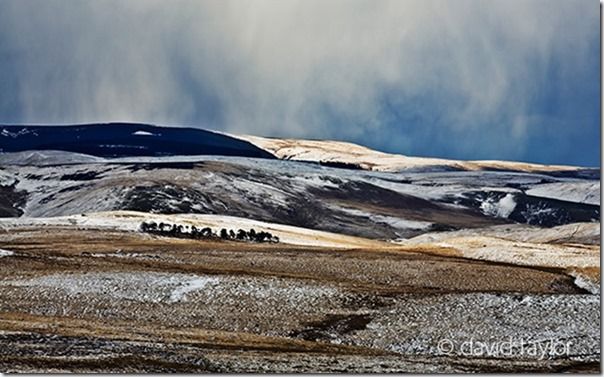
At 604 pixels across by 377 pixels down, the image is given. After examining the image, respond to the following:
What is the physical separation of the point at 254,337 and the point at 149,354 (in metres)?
10.4

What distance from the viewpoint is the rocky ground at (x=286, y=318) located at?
42.7 m

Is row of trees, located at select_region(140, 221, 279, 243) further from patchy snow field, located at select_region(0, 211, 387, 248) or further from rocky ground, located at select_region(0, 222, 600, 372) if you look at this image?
rocky ground, located at select_region(0, 222, 600, 372)

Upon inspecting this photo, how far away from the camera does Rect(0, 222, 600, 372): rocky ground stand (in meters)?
42.7

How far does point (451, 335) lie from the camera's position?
53.2m

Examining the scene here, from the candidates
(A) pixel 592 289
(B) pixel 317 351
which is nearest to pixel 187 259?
(A) pixel 592 289

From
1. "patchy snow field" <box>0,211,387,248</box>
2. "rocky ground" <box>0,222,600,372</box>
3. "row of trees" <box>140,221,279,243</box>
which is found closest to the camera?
"rocky ground" <box>0,222,600,372</box>

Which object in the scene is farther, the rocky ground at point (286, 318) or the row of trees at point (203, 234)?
the row of trees at point (203, 234)

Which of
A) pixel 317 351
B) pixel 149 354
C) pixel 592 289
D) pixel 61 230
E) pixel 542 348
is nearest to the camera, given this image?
pixel 149 354

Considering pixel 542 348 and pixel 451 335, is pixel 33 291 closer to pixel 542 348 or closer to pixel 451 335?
pixel 451 335

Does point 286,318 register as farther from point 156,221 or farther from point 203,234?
point 156,221

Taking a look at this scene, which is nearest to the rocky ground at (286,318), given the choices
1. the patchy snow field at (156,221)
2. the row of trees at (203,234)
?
the row of trees at (203,234)

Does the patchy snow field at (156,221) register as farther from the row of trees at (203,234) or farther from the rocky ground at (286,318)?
the rocky ground at (286,318)

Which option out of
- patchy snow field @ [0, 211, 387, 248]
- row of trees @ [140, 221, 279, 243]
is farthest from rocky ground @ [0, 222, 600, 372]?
patchy snow field @ [0, 211, 387, 248]

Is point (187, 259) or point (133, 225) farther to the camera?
point (133, 225)
